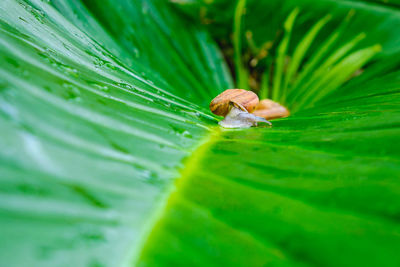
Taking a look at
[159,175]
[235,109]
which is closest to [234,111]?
[235,109]

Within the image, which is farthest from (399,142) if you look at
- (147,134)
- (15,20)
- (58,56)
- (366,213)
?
(15,20)

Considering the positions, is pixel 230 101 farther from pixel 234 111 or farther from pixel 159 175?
pixel 159 175

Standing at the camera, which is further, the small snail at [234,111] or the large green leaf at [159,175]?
the small snail at [234,111]

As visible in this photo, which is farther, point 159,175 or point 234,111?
point 234,111

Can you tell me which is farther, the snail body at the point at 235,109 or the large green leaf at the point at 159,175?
the snail body at the point at 235,109

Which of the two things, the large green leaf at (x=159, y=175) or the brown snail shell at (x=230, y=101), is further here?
the brown snail shell at (x=230, y=101)

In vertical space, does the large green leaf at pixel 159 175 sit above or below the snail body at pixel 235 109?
below

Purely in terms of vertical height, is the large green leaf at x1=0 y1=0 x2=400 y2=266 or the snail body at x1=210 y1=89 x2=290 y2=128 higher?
the snail body at x1=210 y1=89 x2=290 y2=128

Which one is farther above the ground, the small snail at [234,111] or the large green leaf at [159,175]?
the small snail at [234,111]

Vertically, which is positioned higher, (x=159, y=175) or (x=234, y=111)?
(x=234, y=111)
